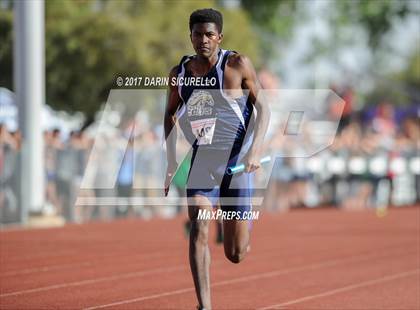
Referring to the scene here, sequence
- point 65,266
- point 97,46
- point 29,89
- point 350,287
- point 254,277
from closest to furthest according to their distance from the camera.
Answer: point 350,287, point 254,277, point 65,266, point 29,89, point 97,46

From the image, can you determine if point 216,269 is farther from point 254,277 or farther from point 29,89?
point 29,89

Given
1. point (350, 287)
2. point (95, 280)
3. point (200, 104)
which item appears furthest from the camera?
point (95, 280)

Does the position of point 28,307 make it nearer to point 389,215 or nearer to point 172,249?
point 172,249

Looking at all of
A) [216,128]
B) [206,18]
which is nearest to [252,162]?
[216,128]

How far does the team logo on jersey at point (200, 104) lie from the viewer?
7.27 meters

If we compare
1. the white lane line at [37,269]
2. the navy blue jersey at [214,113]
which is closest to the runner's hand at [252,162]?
the navy blue jersey at [214,113]

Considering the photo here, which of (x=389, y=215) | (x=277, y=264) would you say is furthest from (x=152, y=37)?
(x=277, y=264)

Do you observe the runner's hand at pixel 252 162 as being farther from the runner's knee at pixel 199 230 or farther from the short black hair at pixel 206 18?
the short black hair at pixel 206 18

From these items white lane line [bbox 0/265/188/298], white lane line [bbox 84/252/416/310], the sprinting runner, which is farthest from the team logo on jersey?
white lane line [bbox 0/265/188/298]

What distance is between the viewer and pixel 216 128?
737 centimetres

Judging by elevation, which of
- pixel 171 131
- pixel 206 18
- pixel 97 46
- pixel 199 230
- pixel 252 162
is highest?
pixel 97 46

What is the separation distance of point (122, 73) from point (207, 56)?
18.5 metres

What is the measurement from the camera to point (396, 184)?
25.0 m

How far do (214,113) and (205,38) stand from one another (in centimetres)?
54
